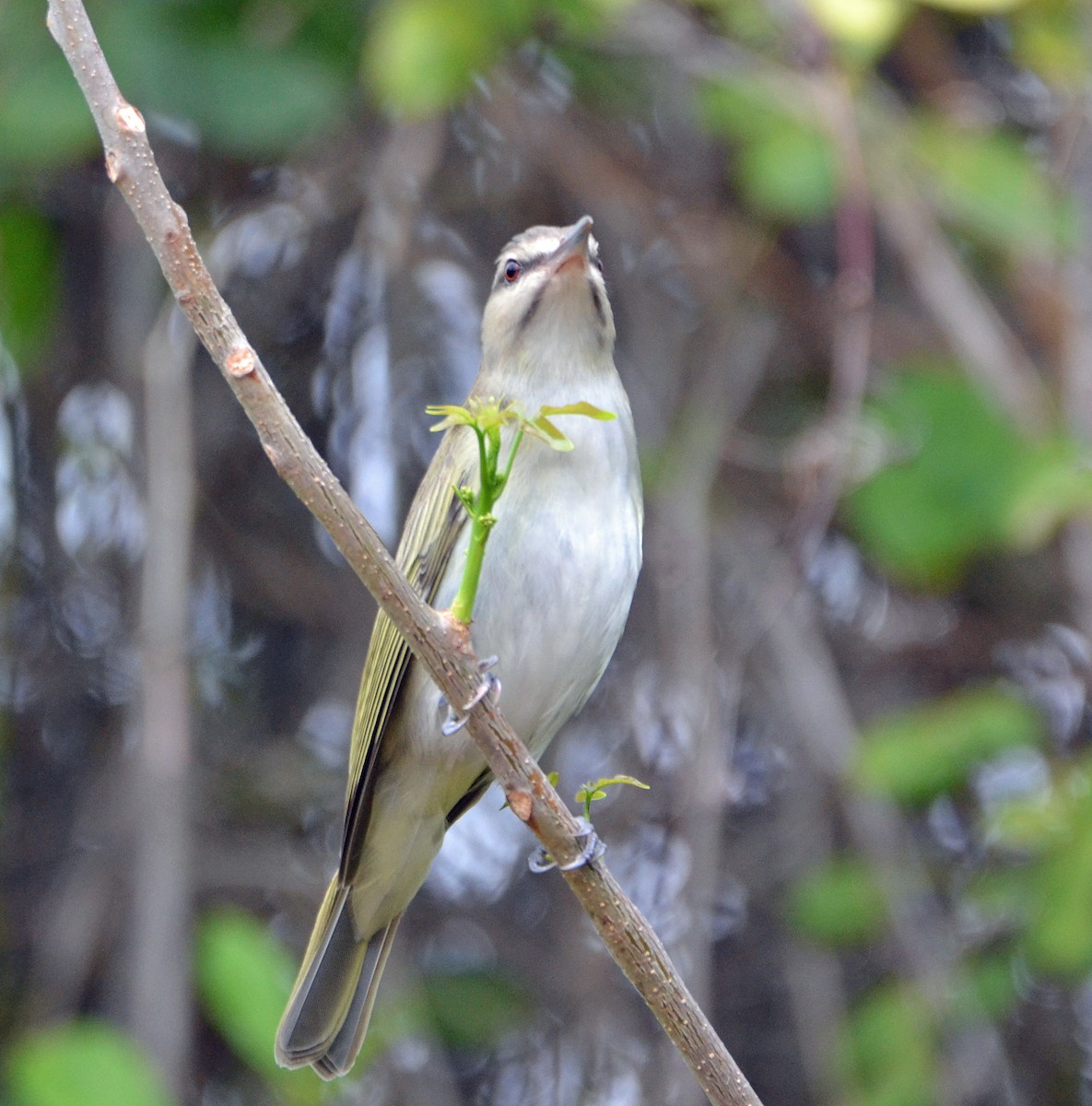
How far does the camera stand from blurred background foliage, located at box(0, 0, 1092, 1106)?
13.4 feet

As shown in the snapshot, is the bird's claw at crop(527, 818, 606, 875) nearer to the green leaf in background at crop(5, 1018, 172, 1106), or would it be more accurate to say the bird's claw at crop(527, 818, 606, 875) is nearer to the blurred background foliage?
the green leaf in background at crop(5, 1018, 172, 1106)

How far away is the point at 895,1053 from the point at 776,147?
2301 millimetres

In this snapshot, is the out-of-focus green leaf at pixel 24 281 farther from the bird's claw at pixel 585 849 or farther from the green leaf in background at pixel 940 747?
the bird's claw at pixel 585 849

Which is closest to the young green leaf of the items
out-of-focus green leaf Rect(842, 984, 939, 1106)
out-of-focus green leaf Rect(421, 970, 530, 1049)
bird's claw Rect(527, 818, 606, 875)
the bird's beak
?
bird's claw Rect(527, 818, 606, 875)

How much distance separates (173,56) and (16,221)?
32.4 inches

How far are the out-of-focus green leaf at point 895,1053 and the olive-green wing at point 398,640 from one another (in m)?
1.64

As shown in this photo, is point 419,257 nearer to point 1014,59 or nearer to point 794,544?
point 794,544

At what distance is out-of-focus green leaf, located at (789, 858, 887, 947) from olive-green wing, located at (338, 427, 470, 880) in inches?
62.5

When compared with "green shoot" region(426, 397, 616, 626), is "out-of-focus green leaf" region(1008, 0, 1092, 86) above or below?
below

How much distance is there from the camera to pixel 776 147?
13.2ft

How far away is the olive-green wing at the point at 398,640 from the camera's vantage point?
A: 9.96 ft

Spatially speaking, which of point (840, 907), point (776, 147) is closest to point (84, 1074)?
point (840, 907)

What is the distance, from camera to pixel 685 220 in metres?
5.00

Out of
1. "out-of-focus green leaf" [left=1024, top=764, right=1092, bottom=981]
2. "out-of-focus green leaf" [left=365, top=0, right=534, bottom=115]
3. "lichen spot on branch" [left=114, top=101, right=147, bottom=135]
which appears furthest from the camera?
"out-of-focus green leaf" [left=365, top=0, right=534, bottom=115]
